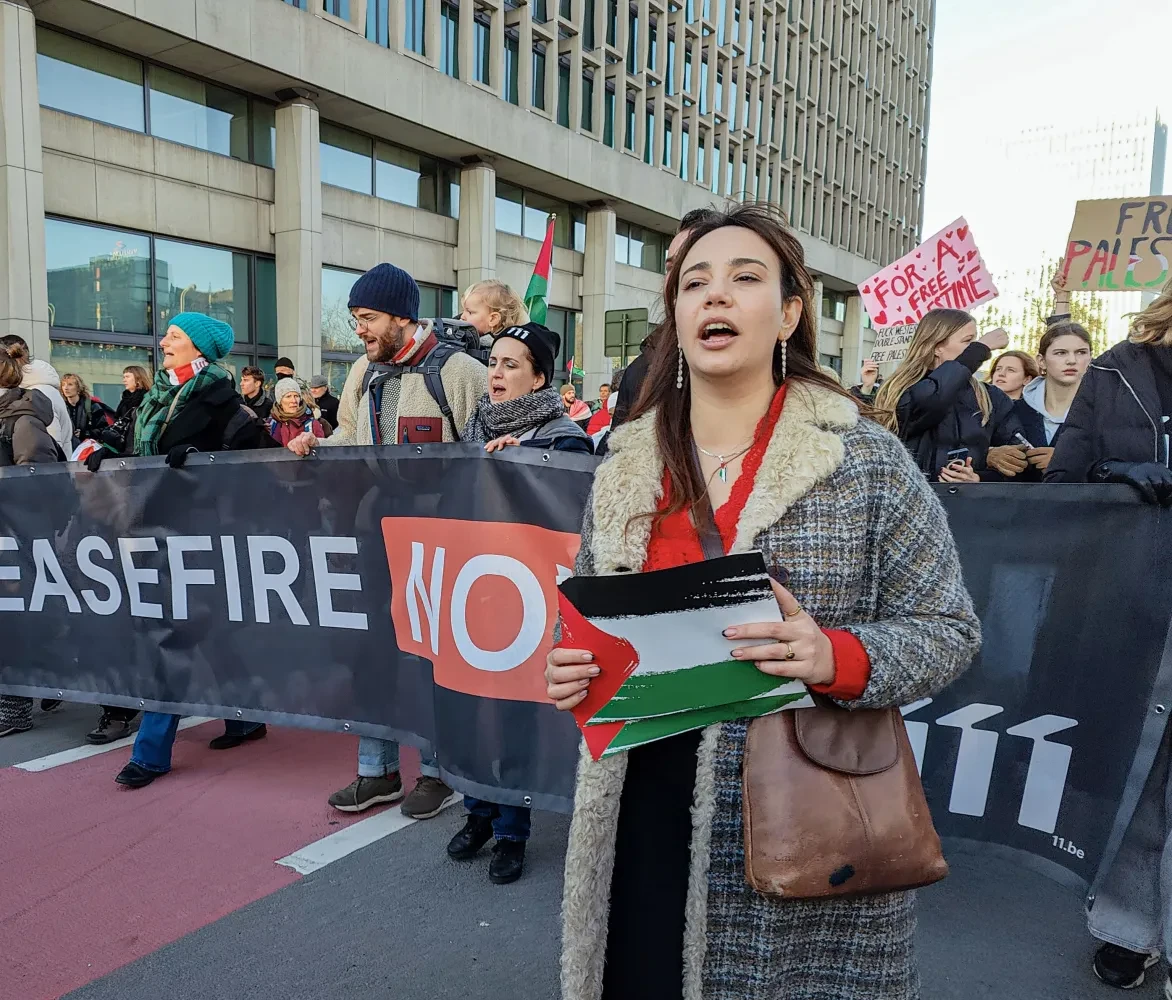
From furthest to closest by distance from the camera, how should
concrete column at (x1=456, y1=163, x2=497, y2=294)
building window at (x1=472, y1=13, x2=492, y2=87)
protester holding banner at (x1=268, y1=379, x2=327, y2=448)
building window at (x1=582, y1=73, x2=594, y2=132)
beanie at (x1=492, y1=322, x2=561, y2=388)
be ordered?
building window at (x1=582, y1=73, x2=594, y2=132) < concrete column at (x1=456, y1=163, x2=497, y2=294) < building window at (x1=472, y1=13, x2=492, y2=87) < protester holding banner at (x1=268, y1=379, x2=327, y2=448) < beanie at (x1=492, y1=322, x2=561, y2=388)

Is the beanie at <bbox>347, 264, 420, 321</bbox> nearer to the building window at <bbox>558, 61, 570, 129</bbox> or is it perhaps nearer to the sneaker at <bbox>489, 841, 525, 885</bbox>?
the sneaker at <bbox>489, 841, 525, 885</bbox>

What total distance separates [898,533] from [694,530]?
13.4 inches

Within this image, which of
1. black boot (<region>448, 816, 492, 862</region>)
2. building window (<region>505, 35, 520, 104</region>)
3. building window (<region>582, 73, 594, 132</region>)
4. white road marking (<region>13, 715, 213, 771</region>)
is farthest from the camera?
building window (<region>582, 73, 594, 132</region>)

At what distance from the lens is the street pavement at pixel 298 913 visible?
2.80 m

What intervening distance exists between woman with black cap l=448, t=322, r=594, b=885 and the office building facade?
934cm

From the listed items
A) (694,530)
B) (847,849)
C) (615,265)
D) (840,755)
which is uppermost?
(615,265)

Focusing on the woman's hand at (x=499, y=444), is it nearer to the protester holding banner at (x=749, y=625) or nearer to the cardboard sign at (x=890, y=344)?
the protester holding banner at (x=749, y=625)

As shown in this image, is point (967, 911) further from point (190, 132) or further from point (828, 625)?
point (190, 132)

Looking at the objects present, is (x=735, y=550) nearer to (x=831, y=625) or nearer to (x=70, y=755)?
(x=831, y=625)

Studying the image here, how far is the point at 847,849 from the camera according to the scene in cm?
140

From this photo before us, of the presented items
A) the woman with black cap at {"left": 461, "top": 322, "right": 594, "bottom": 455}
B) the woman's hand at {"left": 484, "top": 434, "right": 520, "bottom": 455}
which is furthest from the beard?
the woman's hand at {"left": 484, "top": 434, "right": 520, "bottom": 455}

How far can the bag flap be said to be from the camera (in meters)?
1.43

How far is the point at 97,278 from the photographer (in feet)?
53.7

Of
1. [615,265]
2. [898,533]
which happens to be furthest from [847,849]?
[615,265]
